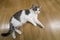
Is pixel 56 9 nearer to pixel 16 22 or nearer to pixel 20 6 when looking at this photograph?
pixel 20 6

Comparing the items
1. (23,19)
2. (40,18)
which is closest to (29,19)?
(23,19)

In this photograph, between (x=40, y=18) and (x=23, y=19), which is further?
(x=40, y=18)

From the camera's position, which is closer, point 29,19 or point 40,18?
point 29,19

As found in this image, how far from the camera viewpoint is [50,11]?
2.64 meters

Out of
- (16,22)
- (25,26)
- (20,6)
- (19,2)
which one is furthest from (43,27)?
(19,2)

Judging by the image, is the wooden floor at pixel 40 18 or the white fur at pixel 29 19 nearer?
the wooden floor at pixel 40 18

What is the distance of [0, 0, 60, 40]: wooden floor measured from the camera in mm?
2013

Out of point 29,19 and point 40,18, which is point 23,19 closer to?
point 29,19

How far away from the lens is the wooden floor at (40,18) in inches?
79.3

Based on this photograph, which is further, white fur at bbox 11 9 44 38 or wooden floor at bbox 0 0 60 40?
white fur at bbox 11 9 44 38

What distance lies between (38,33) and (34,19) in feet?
1.01

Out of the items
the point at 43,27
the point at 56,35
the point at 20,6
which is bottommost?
the point at 56,35

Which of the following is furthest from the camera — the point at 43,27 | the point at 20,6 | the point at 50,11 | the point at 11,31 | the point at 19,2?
the point at 19,2

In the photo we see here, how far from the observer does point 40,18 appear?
7.91ft
